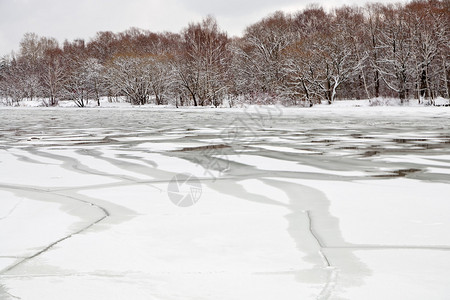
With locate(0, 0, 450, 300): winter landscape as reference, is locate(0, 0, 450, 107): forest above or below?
above

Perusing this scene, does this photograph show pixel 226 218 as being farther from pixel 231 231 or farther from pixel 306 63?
pixel 306 63

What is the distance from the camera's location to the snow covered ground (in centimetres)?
222

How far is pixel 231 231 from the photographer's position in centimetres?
315

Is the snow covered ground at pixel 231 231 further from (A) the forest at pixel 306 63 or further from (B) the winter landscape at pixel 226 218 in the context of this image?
(A) the forest at pixel 306 63

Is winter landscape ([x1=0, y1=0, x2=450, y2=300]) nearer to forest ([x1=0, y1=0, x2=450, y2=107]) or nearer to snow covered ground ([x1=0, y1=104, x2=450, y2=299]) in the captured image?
snow covered ground ([x1=0, y1=104, x2=450, y2=299])

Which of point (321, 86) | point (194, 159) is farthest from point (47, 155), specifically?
point (321, 86)

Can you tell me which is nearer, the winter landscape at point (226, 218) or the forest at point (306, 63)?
the winter landscape at point (226, 218)

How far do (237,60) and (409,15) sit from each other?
608 inches

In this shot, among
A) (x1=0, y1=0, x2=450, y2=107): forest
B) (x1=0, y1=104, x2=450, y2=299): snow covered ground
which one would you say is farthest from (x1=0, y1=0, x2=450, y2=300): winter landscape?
(x1=0, y1=0, x2=450, y2=107): forest

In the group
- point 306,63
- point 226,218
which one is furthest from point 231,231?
point 306,63

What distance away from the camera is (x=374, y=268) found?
2.39 metres

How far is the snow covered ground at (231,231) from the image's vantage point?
2225 mm

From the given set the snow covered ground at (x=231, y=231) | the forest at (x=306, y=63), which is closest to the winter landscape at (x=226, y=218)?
the snow covered ground at (x=231, y=231)

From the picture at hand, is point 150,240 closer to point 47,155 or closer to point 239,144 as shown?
point 47,155
